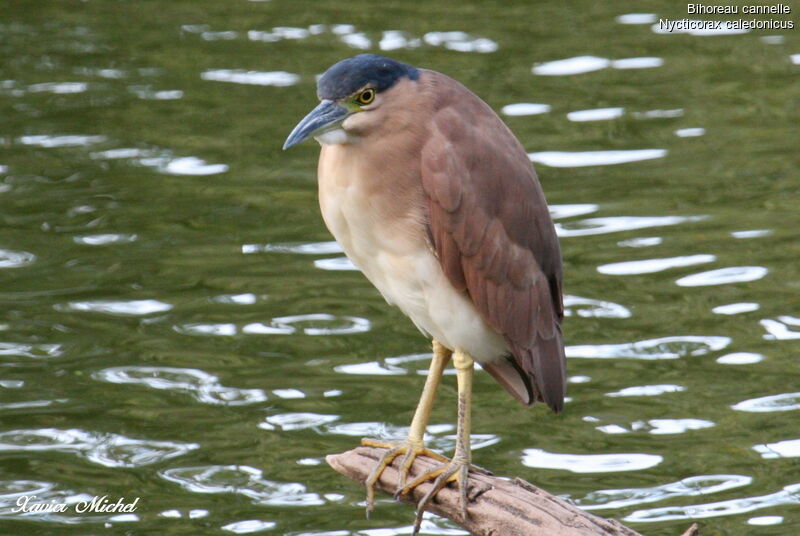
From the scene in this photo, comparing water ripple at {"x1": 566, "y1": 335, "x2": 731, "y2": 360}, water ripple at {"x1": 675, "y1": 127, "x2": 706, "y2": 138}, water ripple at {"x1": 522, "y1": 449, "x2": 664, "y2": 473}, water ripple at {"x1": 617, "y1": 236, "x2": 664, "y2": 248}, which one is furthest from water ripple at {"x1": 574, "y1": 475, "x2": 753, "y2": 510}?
water ripple at {"x1": 675, "y1": 127, "x2": 706, "y2": 138}

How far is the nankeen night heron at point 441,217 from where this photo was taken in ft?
16.4

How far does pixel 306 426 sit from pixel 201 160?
4022 mm

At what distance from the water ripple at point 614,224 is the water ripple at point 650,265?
50cm

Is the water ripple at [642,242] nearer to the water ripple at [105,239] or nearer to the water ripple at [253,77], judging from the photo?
the water ripple at [105,239]

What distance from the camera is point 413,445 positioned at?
5.52 metres

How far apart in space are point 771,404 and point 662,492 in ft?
3.46

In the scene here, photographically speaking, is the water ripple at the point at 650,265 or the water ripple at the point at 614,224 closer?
the water ripple at the point at 650,265

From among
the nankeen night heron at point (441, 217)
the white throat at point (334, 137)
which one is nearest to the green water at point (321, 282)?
the nankeen night heron at point (441, 217)

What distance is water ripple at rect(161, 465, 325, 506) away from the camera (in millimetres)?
7336

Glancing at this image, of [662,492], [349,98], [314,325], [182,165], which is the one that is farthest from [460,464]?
[182,165]

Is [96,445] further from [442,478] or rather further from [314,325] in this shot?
[442,478]

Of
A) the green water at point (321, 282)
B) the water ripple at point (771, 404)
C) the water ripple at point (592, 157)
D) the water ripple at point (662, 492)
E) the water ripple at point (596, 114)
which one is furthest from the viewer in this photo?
the water ripple at point (596, 114)

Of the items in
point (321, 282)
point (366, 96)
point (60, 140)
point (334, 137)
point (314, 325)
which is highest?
point (366, 96)

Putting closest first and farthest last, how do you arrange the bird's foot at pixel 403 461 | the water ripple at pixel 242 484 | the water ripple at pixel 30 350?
1. the bird's foot at pixel 403 461
2. the water ripple at pixel 242 484
3. the water ripple at pixel 30 350
